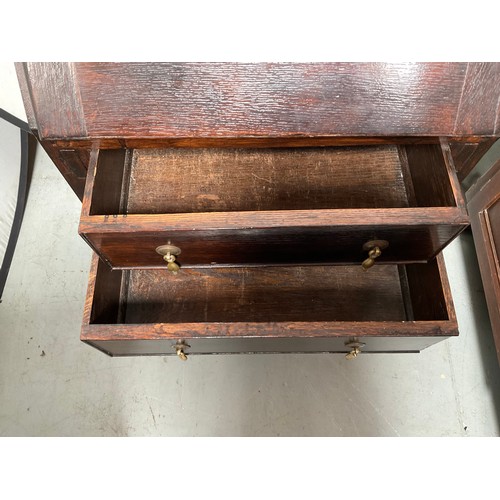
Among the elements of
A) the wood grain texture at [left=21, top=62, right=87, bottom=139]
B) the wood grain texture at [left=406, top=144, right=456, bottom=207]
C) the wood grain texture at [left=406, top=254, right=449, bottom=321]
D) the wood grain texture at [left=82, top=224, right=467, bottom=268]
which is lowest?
the wood grain texture at [left=406, top=254, right=449, bottom=321]

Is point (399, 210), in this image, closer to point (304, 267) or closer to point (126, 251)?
point (304, 267)

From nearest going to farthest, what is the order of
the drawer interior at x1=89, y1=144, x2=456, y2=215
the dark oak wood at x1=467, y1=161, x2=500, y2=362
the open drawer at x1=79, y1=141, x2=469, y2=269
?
1. the open drawer at x1=79, y1=141, x2=469, y2=269
2. the drawer interior at x1=89, y1=144, x2=456, y2=215
3. the dark oak wood at x1=467, y1=161, x2=500, y2=362

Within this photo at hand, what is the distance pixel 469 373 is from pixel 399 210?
711 millimetres

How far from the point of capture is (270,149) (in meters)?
1.02

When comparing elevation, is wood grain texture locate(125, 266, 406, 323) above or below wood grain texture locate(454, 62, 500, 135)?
below

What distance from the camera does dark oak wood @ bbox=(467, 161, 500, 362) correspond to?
1.11 metres

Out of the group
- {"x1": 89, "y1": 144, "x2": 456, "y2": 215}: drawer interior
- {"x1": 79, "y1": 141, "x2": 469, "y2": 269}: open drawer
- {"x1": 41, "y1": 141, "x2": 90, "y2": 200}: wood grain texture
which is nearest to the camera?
{"x1": 79, "y1": 141, "x2": 469, "y2": 269}: open drawer

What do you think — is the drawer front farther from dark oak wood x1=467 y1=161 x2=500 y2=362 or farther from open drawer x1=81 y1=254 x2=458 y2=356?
dark oak wood x1=467 y1=161 x2=500 y2=362

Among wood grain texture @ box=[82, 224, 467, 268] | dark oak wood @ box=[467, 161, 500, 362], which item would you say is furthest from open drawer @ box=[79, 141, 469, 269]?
dark oak wood @ box=[467, 161, 500, 362]

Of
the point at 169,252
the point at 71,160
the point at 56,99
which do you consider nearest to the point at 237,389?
the point at 169,252

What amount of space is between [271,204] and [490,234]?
0.65m

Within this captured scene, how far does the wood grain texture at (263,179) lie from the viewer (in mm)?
958

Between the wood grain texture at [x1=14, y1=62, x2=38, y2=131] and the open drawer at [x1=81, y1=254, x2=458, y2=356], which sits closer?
the wood grain texture at [x1=14, y1=62, x2=38, y2=131]

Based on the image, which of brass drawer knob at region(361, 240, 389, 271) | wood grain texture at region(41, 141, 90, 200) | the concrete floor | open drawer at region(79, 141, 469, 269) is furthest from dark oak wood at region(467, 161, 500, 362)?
wood grain texture at region(41, 141, 90, 200)
